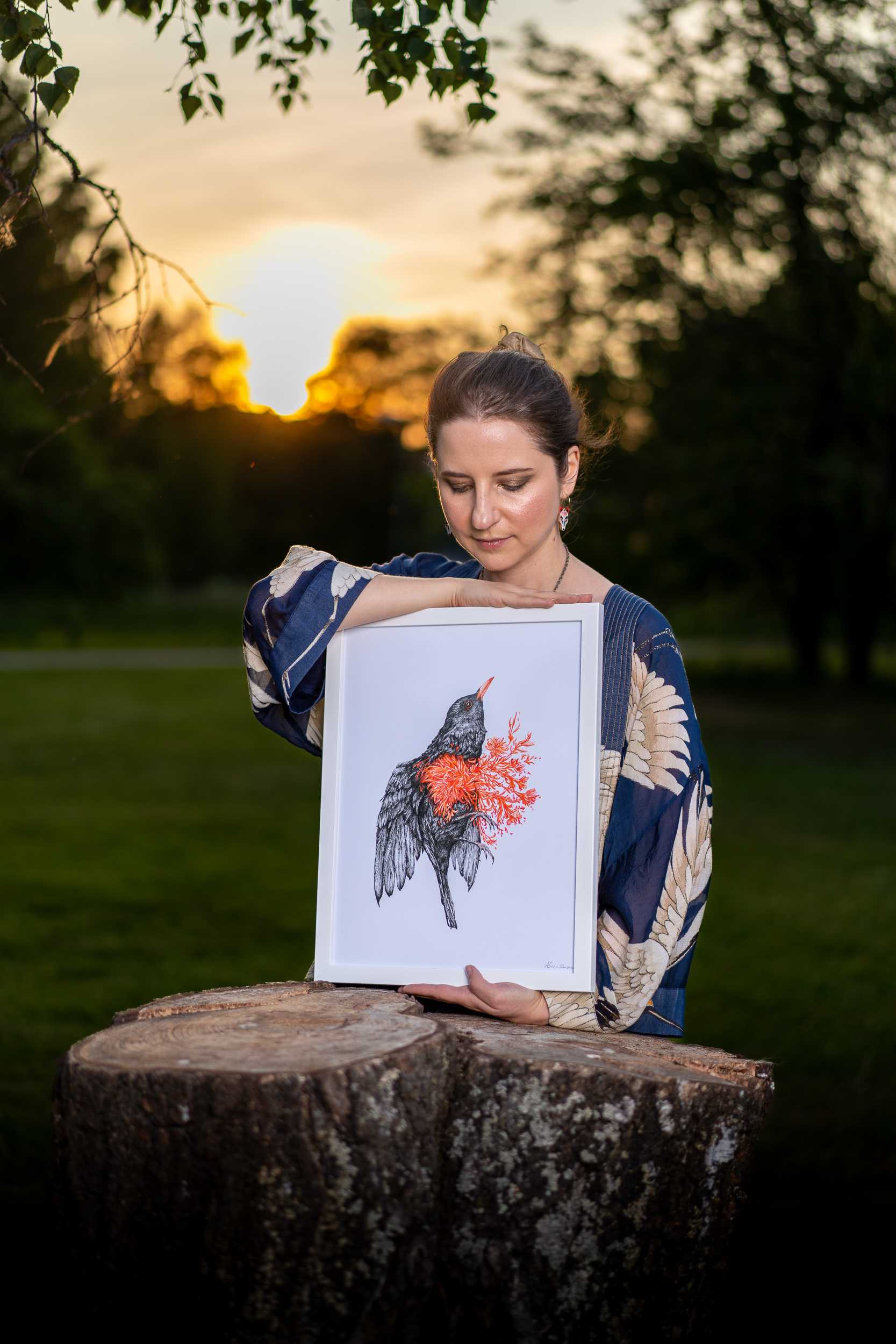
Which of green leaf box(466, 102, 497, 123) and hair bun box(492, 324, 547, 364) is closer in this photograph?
hair bun box(492, 324, 547, 364)

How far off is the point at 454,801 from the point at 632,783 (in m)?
0.34

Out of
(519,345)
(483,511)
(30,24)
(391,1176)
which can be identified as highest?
(30,24)

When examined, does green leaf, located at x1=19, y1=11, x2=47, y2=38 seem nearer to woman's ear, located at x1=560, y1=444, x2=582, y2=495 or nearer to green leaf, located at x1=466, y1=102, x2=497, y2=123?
green leaf, located at x1=466, y1=102, x2=497, y2=123

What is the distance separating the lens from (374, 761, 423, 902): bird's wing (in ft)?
8.63

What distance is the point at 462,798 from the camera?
8.63ft

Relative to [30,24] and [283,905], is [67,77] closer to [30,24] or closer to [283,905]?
[30,24]

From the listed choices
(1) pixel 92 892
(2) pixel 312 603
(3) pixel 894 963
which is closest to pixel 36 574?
(1) pixel 92 892

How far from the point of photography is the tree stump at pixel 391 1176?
2.22m

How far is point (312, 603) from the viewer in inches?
106

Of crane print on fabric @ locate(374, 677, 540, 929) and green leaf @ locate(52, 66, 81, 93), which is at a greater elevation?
green leaf @ locate(52, 66, 81, 93)

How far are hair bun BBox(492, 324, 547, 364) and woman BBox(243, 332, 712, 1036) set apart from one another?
0.31ft

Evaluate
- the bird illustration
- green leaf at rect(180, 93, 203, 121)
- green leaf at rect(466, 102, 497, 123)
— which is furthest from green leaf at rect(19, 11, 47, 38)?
the bird illustration

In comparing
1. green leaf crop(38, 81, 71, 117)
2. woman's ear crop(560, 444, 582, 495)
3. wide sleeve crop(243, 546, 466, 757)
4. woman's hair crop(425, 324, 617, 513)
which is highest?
green leaf crop(38, 81, 71, 117)

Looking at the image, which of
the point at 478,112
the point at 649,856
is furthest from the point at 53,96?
the point at 649,856
